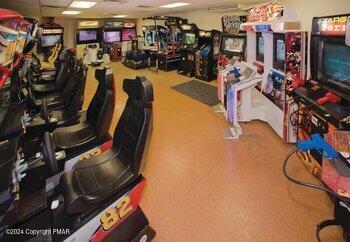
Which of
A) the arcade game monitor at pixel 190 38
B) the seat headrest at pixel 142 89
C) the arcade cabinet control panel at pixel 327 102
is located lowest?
the arcade cabinet control panel at pixel 327 102

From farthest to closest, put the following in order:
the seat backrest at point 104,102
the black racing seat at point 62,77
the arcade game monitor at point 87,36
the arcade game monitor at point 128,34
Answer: the arcade game monitor at point 128,34 → the arcade game monitor at point 87,36 → the black racing seat at point 62,77 → the seat backrest at point 104,102

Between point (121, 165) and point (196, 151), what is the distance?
1.53 metres

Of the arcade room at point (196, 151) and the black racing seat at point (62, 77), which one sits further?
the black racing seat at point (62, 77)

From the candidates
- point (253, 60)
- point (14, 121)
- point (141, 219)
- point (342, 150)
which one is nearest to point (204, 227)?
point (141, 219)

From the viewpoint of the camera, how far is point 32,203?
217 cm

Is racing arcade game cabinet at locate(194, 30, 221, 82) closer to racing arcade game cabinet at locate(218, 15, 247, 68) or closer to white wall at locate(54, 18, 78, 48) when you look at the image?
racing arcade game cabinet at locate(218, 15, 247, 68)

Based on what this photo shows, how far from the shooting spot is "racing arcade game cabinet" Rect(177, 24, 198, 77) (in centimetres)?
766

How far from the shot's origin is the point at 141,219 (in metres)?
1.81

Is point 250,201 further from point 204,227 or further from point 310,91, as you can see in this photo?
point 310,91

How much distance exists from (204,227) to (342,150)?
1168 mm

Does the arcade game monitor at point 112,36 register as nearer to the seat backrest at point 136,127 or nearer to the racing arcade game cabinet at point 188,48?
the racing arcade game cabinet at point 188,48

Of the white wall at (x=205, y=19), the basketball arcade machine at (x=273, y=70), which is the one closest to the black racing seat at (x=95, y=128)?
the basketball arcade machine at (x=273, y=70)

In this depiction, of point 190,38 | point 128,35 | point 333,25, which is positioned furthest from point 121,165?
point 128,35

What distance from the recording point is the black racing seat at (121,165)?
1.58 metres
